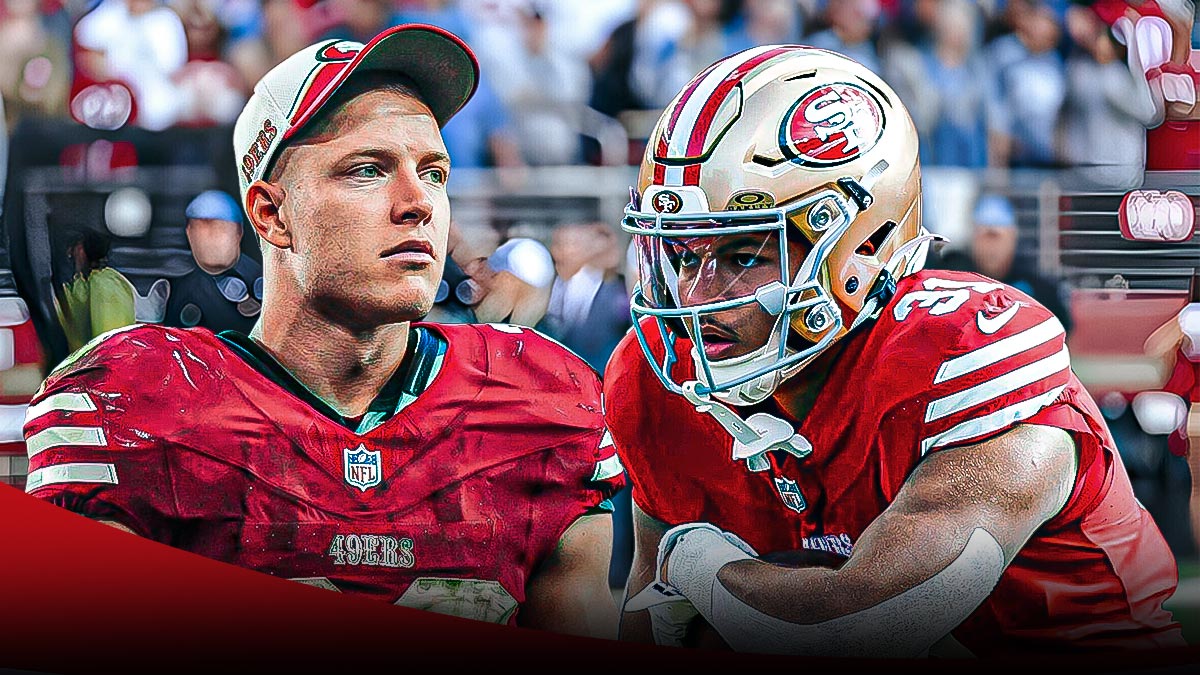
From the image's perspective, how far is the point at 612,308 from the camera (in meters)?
2.69

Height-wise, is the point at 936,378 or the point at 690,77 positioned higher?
the point at 690,77

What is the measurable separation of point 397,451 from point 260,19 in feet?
2.83

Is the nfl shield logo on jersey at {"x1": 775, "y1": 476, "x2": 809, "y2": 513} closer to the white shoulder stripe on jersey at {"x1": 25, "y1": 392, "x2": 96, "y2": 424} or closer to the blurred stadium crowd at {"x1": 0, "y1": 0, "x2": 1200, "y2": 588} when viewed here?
the blurred stadium crowd at {"x1": 0, "y1": 0, "x2": 1200, "y2": 588}

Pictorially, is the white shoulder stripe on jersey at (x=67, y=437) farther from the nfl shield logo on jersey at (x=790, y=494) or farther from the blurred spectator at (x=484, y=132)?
the nfl shield logo on jersey at (x=790, y=494)

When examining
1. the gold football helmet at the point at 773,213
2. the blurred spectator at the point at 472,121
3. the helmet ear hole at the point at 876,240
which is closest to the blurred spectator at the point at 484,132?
the blurred spectator at the point at 472,121

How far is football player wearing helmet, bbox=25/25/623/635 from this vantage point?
2666mm

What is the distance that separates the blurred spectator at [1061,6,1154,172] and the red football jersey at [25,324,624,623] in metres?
1.03

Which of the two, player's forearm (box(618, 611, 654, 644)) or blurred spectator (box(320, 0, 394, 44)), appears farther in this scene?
player's forearm (box(618, 611, 654, 644))

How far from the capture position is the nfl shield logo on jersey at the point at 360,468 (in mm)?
2686

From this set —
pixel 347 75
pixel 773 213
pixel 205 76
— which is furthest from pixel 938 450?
pixel 205 76

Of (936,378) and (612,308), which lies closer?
(936,378)

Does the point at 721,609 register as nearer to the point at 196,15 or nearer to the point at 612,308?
the point at 612,308

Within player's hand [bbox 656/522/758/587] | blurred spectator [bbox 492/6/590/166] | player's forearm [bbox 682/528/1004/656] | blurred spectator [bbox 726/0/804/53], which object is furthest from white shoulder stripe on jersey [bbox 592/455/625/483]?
blurred spectator [bbox 726/0/804/53]

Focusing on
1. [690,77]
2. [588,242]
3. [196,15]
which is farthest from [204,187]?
[690,77]
